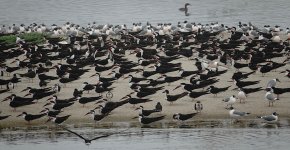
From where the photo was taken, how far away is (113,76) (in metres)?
24.8

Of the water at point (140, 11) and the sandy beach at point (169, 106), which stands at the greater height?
the water at point (140, 11)

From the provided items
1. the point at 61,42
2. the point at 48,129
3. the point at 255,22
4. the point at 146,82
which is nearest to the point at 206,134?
the point at 48,129

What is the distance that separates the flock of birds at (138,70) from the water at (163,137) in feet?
1.40

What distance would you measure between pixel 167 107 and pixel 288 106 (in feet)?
12.1

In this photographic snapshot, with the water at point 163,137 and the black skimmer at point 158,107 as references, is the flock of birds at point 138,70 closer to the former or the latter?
the black skimmer at point 158,107

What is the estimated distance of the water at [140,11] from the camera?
166 feet

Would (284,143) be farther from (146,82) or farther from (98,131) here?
(146,82)

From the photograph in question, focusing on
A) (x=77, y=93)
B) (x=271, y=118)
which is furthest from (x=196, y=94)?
(x=77, y=93)

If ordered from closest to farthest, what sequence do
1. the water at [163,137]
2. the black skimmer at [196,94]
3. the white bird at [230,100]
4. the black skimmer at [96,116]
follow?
the water at [163,137] < the black skimmer at [96,116] < the white bird at [230,100] < the black skimmer at [196,94]

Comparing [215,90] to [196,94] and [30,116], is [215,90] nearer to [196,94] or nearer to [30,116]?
[196,94]

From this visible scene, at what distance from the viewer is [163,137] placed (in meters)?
17.8

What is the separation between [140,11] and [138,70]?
33.2 meters

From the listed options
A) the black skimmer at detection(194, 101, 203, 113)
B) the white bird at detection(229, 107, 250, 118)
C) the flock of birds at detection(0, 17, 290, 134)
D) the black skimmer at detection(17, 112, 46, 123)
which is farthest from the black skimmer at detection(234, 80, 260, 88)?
the black skimmer at detection(17, 112, 46, 123)

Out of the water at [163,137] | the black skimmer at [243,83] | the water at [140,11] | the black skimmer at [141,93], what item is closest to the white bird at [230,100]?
the water at [163,137]
